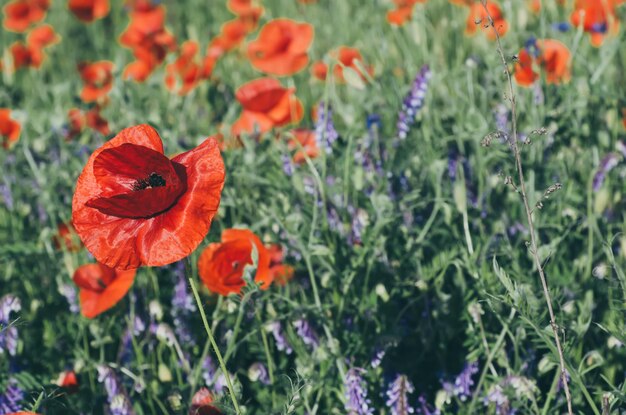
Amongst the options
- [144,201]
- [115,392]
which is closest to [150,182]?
[144,201]

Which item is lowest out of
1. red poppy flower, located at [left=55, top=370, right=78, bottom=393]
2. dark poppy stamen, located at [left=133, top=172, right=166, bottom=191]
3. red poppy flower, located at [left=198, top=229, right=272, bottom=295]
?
red poppy flower, located at [left=55, top=370, right=78, bottom=393]

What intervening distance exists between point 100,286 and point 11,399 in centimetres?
31

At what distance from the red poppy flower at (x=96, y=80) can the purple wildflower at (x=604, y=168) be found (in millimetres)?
1803

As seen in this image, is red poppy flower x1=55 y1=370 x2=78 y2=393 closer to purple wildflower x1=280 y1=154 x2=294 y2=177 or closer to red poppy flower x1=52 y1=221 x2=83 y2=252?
red poppy flower x1=52 y1=221 x2=83 y2=252

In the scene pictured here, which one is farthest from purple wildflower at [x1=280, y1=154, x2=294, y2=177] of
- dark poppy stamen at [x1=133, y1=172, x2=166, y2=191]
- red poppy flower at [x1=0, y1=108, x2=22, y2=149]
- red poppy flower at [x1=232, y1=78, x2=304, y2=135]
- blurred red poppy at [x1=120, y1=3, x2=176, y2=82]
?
red poppy flower at [x1=0, y1=108, x2=22, y2=149]

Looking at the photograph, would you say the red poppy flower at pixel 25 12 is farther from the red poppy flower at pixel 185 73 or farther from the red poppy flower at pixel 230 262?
the red poppy flower at pixel 230 262

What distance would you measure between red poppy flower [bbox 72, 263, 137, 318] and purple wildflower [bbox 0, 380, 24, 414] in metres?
0.21

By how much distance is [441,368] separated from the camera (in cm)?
187

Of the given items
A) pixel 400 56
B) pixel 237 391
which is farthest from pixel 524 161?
pixel 400 56

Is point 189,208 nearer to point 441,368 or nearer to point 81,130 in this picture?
point 441,368

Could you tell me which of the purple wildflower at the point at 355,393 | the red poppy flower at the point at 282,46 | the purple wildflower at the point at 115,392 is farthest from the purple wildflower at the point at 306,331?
the red poppy flower at the point at 282,46

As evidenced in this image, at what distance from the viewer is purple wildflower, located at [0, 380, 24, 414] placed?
5.69ft

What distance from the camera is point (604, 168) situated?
1.99m

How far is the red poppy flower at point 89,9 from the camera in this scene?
407 cm
